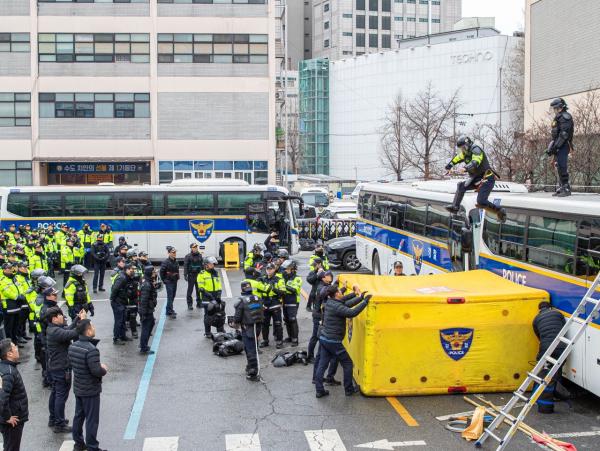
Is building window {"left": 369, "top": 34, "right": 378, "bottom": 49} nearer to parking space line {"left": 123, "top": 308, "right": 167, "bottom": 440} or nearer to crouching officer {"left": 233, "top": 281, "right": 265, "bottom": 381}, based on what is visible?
parking space line {"left": 123, "top": 308, "right": 167, "bottom": 440}

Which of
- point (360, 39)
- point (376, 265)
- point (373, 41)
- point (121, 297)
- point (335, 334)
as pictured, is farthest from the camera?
point (373, 41)

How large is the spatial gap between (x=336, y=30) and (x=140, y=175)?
7523 centimetres

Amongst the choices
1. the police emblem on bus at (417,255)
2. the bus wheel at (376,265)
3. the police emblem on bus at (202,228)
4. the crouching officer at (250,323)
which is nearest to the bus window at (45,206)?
the police emblem on bus at (202,228)

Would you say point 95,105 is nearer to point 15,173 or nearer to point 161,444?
point 15,173

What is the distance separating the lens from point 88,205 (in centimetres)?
2969

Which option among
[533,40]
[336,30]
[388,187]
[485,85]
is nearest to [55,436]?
Result: [388,187]

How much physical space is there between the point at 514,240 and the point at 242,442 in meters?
6.47

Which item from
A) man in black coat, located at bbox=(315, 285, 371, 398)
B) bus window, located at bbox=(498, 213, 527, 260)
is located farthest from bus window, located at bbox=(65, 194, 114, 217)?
man in black coat, located at bbox=(315, 285, 371, 398)

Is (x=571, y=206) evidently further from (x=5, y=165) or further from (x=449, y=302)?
(x=5, y=165)

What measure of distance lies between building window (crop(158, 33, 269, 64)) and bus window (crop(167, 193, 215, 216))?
1617 centimetres

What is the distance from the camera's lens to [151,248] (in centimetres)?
2962

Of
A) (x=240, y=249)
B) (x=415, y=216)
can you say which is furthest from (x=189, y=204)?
(x=415, y=216)

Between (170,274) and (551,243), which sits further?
(170,274)

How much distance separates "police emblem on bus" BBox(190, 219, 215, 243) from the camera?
29.7 m
